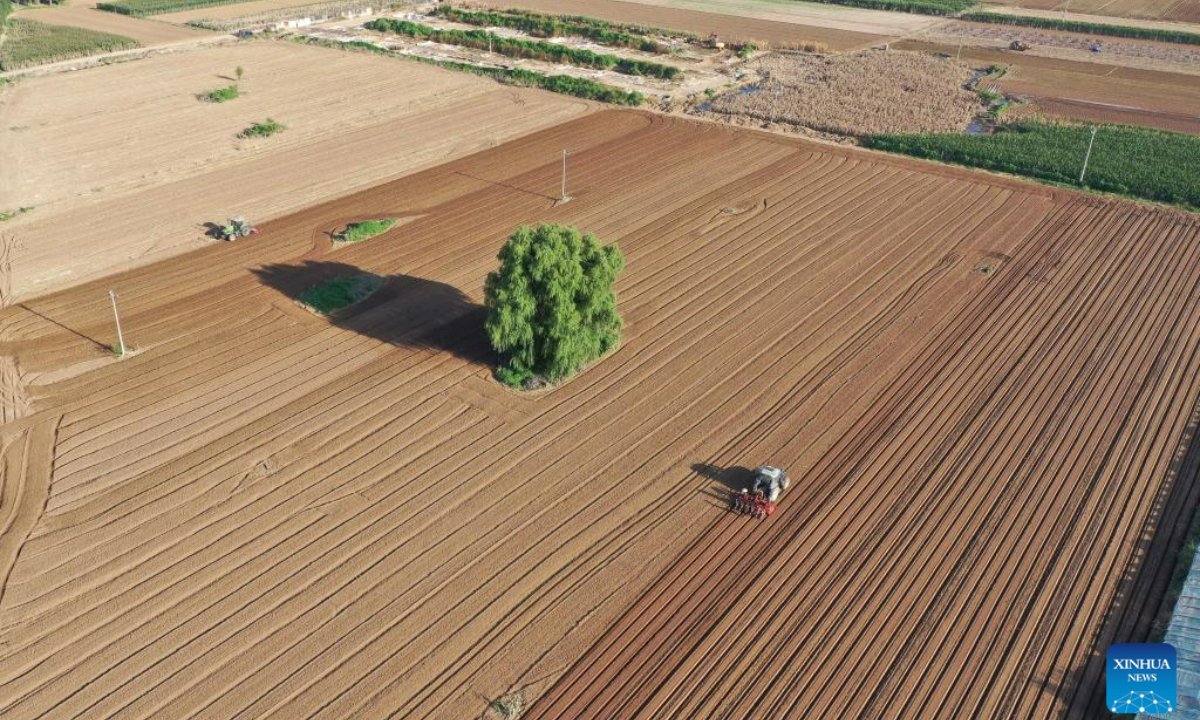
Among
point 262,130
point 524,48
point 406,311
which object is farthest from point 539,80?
point 406,311

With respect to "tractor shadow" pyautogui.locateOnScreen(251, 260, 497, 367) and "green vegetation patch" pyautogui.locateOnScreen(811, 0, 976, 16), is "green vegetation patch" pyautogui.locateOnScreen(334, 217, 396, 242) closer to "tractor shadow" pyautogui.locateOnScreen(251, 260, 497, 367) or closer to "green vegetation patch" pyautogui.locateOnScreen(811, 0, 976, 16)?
"tractor shadow" pyautogui.locateOnScreen(251, 260, 497, 367)

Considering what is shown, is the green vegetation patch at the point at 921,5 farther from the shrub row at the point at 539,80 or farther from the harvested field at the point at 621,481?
the harvested field at the point at 621,481

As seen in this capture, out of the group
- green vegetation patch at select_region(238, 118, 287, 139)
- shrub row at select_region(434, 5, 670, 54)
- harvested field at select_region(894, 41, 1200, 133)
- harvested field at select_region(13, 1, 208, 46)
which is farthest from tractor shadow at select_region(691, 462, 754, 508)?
harvested field at select_region(13, 1, 208, 46)

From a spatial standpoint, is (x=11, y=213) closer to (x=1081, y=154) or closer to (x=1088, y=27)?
(x=1081, y=154)

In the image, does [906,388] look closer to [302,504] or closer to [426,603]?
[426,603]

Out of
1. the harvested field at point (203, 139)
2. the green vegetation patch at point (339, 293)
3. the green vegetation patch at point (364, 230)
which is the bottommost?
the green vegetation patch at point (339, 293)

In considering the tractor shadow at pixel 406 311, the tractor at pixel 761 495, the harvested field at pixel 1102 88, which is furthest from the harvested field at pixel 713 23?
the tractor at pixel 761 495

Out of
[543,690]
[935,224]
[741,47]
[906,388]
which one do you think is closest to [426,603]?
[543,690]
